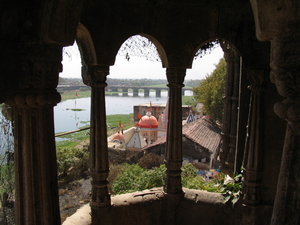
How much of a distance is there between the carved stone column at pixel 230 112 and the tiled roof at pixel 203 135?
1173cm

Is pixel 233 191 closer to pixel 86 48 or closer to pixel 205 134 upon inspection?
pixel 86 48

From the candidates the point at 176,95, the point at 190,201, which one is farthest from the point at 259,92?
the point at 190,201

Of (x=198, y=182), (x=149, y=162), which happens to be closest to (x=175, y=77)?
(x=198, y=182)

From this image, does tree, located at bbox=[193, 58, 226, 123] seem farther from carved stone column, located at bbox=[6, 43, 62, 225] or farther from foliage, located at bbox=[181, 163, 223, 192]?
carved stone column, located at bbox=[6, 43, 62, 225]

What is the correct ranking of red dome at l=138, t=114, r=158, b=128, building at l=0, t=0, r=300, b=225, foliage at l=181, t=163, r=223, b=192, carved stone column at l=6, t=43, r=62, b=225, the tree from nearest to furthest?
carved stone column at l=6, t=43, r=62, b=225
building at l=0, t=0, r=300, b=225
foliage at l=181, t=163, r=223, b=192
the tree
red dome at l=138, t=114, r=158, b=128

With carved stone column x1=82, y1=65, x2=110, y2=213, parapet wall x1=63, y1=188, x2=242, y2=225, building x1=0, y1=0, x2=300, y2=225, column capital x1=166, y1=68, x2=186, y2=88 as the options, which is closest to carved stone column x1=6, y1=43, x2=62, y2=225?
building x1=0, y1=0, x2=300, y2=225

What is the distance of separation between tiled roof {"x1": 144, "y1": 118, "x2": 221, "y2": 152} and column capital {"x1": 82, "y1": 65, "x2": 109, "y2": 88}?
18.6 m

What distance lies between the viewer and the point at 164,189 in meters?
6.76

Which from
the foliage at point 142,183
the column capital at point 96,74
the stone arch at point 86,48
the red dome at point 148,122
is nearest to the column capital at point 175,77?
the column capital at point 96,74

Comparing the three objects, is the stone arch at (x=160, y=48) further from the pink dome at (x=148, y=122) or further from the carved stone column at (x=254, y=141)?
the pink dome at (x=148, y=122)

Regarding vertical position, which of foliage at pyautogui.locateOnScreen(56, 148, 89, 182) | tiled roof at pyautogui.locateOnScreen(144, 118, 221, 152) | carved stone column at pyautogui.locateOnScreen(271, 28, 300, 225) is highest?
carved stone column at pyautogui.locateOnScreen(271, 28, 300, 225)

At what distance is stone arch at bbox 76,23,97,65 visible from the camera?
5.68 m

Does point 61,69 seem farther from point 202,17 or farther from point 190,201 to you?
point 190,201

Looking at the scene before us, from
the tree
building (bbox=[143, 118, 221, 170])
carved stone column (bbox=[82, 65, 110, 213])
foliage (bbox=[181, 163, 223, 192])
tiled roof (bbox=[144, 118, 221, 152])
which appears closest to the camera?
carved stone column (bbox=[82, 65, 110, 213])
